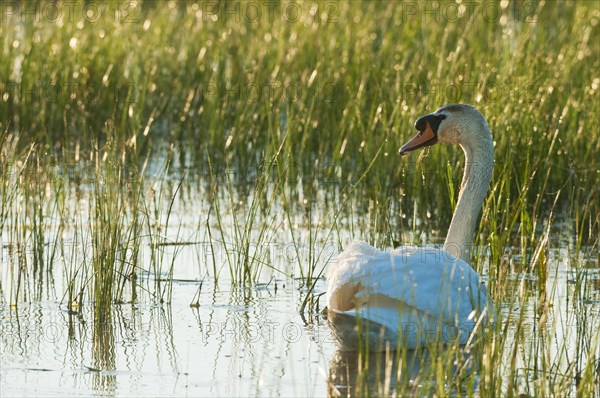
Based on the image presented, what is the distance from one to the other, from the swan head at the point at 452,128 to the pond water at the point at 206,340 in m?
0.86

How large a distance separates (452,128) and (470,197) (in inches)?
18.9

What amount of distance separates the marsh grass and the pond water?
0.25 ft

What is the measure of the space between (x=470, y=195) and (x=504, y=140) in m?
1.84

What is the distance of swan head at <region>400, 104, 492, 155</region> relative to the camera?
23.4ft

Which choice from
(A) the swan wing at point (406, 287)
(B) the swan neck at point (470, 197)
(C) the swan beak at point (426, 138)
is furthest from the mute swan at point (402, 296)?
(C) the swan beak at point (426, 138)

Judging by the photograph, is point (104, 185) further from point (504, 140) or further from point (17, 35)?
point (17, 35)

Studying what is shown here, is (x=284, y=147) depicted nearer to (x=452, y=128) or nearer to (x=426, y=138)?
(x=426, y=138)

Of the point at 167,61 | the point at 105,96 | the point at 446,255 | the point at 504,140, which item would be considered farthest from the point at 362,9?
the point at 446,255

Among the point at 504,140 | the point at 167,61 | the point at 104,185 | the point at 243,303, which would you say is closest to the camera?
the point at 104,185

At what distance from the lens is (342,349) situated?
6.01m

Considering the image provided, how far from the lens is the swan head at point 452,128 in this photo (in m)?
7.14

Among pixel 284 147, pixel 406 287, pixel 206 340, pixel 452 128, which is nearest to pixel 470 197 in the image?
pixel 452 128

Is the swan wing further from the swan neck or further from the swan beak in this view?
the swan beak

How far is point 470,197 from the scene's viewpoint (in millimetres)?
6961
